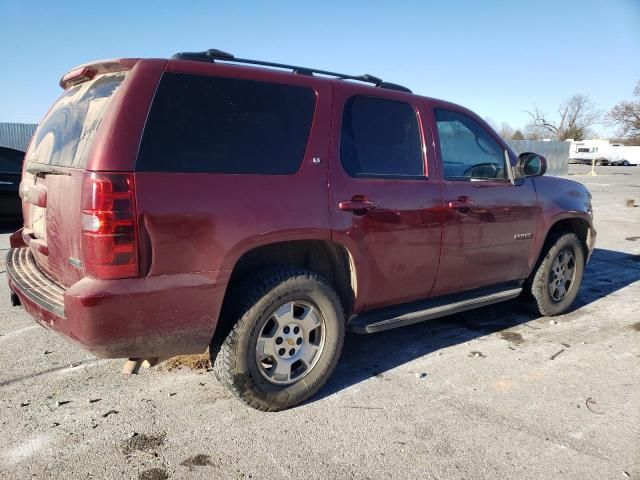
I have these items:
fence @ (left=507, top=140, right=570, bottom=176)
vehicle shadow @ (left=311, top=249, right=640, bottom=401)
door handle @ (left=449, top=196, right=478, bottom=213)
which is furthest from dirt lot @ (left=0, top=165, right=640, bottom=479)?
fence @ (left=507, top=140, right=570, bottom=176)

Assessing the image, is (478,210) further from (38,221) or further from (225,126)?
(38,221)

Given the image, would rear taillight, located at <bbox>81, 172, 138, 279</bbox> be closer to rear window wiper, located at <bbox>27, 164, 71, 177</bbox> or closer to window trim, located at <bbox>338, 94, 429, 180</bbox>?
rear window wiper, located at <bbox>27, 164, 71, 177</bbox>

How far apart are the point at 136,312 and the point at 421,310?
213 centimetres

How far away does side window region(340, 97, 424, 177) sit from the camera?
3.40 meters

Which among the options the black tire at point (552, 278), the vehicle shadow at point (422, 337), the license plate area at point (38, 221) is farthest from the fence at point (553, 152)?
the license plate area at point (38, 221)

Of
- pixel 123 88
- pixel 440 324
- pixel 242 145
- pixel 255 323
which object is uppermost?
pixel 123 88

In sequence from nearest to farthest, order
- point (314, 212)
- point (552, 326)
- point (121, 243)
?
point (121, 243) < point (314, 212) < point (552, 326)

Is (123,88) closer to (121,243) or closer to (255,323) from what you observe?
(121,243)

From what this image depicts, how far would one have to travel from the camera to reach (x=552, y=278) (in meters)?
5.05

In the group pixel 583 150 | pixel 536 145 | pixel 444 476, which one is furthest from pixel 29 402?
pixel 583 150

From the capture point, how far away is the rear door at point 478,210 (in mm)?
3926

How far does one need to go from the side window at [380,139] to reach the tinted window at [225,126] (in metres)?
0.34

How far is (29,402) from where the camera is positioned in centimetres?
317

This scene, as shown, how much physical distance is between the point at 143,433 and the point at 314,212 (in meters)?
1.61
